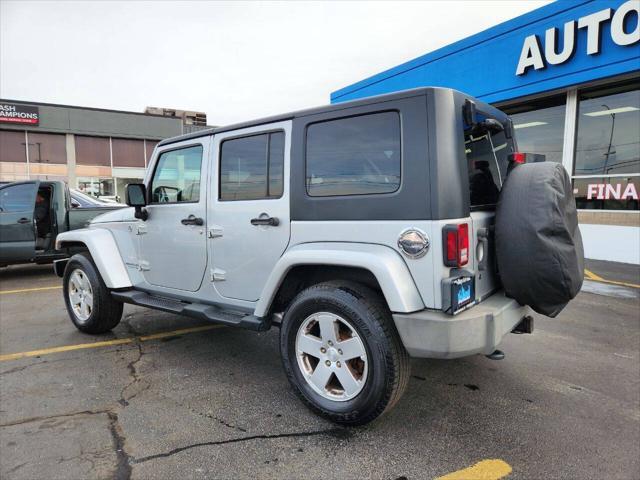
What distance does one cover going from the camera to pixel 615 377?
11.9 ft

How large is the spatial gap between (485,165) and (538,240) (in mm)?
923

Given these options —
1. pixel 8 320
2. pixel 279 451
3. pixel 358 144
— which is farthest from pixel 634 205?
pixel 8 320

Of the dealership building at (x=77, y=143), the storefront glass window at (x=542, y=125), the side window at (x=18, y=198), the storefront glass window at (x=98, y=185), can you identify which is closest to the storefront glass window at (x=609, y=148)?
the storefront glass window at (x=542, y=125)

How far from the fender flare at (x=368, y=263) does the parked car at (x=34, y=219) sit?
612 centimetres

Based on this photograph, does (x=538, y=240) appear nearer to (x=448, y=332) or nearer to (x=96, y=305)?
(x=448, y=332)

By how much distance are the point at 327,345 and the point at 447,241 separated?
102 cm

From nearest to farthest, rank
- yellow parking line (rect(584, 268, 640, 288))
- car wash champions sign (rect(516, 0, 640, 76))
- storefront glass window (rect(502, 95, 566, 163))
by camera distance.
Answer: yellow parking line (rect(584, 268, 640, 288)) < car wash champions sign (rect(516, 0, 640, 76)) < storefront glass window (rect(502, 95, 566, 163))

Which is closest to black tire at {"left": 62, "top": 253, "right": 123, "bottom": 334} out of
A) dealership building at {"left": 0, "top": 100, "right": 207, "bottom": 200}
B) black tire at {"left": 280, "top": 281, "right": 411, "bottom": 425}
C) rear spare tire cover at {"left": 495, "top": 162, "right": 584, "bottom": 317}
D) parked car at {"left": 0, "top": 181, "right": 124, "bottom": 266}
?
black tire at {"left": 280, "top": 281, "right": 411, "bottom": 425}

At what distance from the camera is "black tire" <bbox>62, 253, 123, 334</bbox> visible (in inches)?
177

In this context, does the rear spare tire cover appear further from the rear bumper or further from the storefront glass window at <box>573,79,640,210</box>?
the storefront glass window at <box>573,79,640,210</box>

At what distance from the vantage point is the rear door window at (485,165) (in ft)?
9.96

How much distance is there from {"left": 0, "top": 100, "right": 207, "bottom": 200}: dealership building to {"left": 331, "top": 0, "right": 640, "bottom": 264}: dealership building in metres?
21.3

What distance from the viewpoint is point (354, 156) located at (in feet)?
9.47

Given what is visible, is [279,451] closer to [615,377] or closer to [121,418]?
[121,418]
